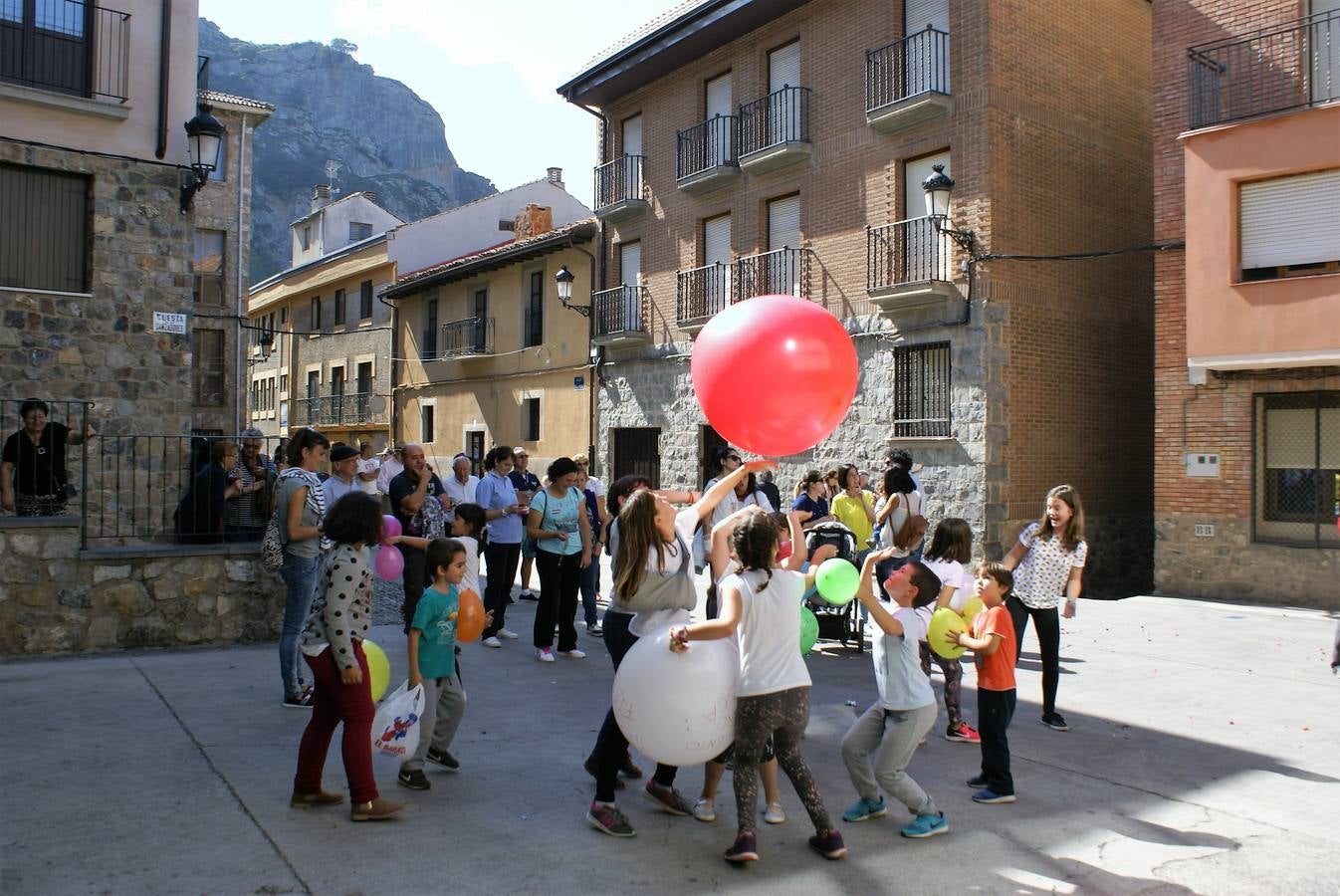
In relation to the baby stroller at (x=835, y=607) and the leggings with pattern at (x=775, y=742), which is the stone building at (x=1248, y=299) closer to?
the baby stroller at (x=835, y=607)

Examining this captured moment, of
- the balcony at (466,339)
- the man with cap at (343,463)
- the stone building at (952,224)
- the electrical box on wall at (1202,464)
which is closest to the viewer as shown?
the man with cap at (343,463)

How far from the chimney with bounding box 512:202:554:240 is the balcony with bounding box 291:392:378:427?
7.19 meters

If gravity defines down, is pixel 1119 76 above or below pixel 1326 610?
above

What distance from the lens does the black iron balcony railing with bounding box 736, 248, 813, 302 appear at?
16828 millimetres

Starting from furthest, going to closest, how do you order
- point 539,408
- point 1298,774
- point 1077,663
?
point 539,408 → point 1077,663 → point 1298,774

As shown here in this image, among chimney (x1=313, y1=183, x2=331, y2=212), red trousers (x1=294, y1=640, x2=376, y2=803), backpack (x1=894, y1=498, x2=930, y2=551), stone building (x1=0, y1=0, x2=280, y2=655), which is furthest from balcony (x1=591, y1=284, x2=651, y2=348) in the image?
chimney (x1=313, y1=183, x2=331, y2=212)

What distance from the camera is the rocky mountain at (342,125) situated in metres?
90.1

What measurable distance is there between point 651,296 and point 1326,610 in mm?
12994

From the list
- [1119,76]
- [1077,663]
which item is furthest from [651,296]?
[1077,663]

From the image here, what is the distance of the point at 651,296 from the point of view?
2017cm

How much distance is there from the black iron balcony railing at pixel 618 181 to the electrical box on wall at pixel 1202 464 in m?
12.1

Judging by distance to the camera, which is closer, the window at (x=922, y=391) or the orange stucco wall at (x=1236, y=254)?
the orange stucco wall at (x=1236, y=254)

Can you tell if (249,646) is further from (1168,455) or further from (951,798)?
(1168,455)

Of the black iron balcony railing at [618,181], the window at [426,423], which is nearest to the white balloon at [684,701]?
the black iron balcony railing at [618,181]
